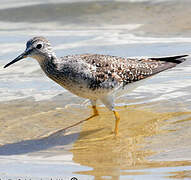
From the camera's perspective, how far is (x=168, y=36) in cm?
1373

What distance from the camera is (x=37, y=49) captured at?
30.1 ft

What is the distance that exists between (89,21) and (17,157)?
7.84m

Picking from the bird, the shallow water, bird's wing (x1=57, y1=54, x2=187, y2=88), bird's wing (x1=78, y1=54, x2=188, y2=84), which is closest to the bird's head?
the bird

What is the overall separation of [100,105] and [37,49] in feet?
7.25

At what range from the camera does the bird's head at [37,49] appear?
9.12 meters

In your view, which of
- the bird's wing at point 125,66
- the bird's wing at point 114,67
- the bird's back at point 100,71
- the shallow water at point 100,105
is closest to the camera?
the shallow water at point 100,105

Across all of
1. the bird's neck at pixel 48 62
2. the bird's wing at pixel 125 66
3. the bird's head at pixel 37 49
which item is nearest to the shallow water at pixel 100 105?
the bird's wing at pixel 125 66

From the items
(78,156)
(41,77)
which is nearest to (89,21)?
(41,77)

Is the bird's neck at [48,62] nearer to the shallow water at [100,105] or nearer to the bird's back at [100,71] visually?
the bird's back at [100,71]

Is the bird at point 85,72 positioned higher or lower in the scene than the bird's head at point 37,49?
lower

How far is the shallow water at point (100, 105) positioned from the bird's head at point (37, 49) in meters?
1.34

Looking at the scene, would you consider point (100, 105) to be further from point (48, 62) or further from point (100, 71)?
point (48, 62)

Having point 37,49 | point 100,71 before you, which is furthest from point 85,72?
point 37,49

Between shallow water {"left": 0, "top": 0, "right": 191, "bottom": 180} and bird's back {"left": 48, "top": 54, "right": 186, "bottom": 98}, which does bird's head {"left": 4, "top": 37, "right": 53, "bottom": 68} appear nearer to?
bird's back {"left": 48, "top": 54, "right": 186, "bottom": 98}
